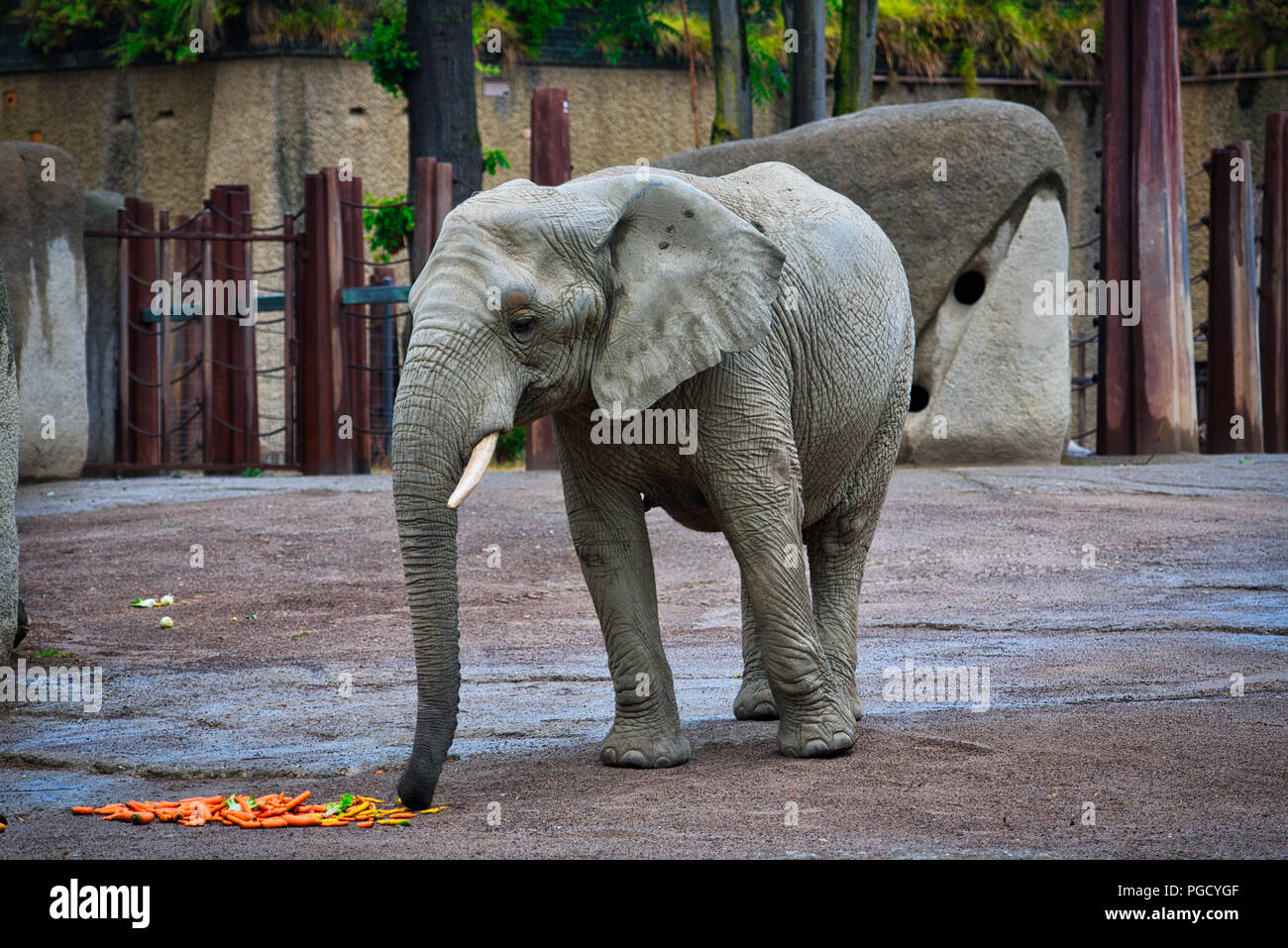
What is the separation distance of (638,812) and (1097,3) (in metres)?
21.9

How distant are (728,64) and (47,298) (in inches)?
282

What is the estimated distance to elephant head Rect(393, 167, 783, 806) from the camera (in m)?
4.23

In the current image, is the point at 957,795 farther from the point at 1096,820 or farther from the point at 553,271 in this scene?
the point at 553,271

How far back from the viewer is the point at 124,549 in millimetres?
10586

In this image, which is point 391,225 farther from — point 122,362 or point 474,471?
point 474,471

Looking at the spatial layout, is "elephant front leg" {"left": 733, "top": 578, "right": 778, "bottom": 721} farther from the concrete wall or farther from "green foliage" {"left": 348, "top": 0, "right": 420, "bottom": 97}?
the concrete wall

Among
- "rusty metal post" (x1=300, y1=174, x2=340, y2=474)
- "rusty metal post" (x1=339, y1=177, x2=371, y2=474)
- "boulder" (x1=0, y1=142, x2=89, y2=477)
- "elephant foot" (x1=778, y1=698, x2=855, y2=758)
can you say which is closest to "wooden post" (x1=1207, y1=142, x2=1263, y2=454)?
"rusty metal post" (x1=339, y1=177, x2=371, y2=474)

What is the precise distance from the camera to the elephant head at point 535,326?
4.23 m

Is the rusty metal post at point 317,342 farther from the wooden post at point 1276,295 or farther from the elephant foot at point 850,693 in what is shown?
the elephant foot at point 850,693

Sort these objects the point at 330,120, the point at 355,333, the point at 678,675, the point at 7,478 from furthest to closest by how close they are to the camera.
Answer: the point at 330,120 < the point at 355,333 < the point at 678,675 < the point at 7,478

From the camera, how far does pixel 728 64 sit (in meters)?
16.4

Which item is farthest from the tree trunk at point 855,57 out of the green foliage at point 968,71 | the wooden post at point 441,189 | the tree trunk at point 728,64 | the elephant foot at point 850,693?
the elephant foot at point 850,693

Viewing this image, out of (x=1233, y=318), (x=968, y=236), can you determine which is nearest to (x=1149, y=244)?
(x=1233, y=318)

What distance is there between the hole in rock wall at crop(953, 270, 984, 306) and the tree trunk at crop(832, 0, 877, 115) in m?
2.70
